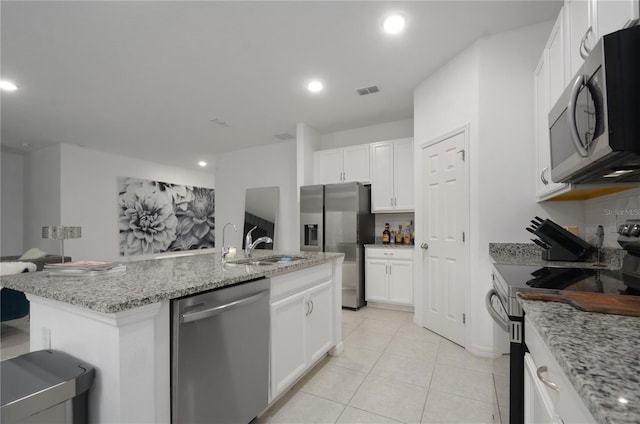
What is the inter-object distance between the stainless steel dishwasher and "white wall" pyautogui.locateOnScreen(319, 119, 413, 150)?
364 centimetres

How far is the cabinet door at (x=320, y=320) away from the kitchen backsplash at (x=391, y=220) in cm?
223

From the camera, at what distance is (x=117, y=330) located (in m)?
0.97

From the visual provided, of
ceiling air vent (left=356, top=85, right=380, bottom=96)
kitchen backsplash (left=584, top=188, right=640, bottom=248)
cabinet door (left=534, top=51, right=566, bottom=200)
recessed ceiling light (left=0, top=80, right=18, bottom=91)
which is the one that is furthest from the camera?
ceiling air vent (left=356, top=85, right=380, bottom=96)

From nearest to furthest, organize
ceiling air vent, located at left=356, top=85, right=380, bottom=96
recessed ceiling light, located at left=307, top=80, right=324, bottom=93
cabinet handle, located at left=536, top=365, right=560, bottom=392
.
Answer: cabinet handle, located at left=536, top=365, right=560, bottom=392
recessed ceiling light, located at left=307, top=80, right=324, bottom=93
ceiling air vent, located at left=356, top=85, right=380, bottom=96

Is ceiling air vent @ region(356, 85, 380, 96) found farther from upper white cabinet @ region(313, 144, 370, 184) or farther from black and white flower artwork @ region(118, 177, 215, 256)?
black and white flower artwork @ region(118, 177, 215, 256)

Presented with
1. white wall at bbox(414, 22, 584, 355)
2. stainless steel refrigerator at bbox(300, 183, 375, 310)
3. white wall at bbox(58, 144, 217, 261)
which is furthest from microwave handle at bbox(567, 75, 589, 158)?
white wall at bbox(58, 144, 217, 261)

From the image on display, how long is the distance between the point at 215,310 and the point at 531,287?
4.25 ft

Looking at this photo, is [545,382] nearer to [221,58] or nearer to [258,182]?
[221,58]

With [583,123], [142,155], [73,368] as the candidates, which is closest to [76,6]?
[73,368]

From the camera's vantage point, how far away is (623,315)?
776 millimetres

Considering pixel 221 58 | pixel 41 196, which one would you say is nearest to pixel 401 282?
A: pixel 221 58

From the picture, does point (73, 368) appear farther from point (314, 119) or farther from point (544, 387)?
point (314, 119)

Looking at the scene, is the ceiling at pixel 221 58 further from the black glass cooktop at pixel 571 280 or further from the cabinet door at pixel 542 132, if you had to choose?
the black glass cooktop at pixel 571 280

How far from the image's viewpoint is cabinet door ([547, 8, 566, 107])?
1.62 m
